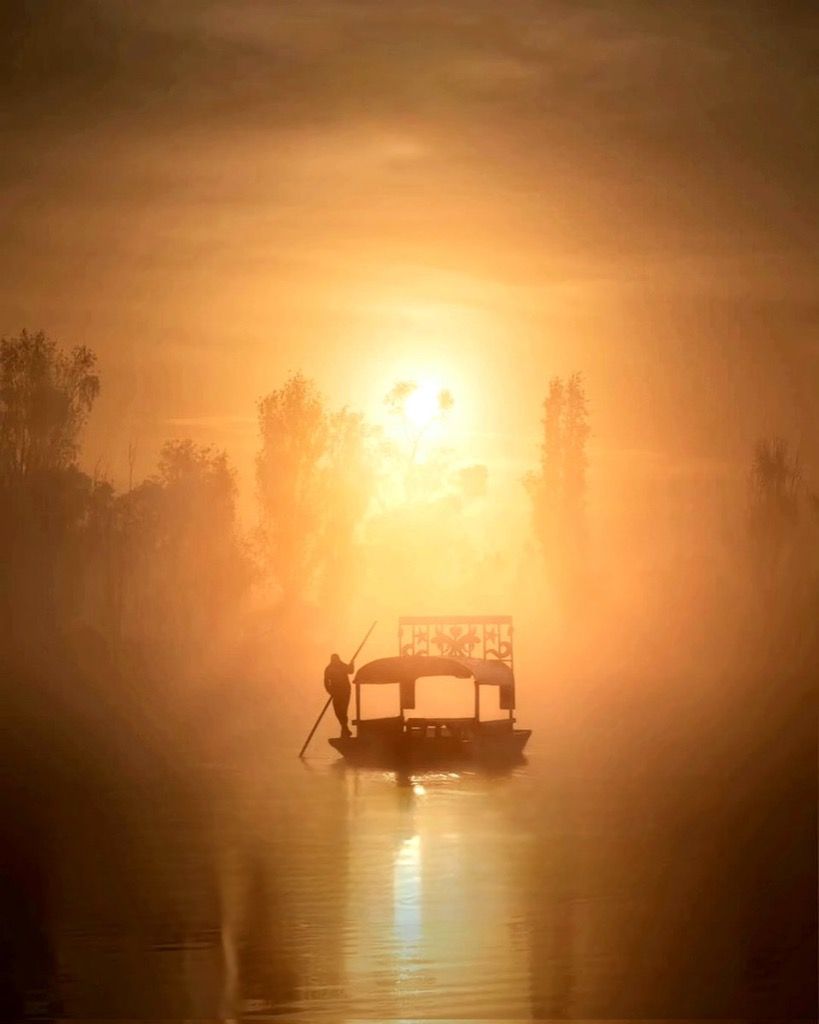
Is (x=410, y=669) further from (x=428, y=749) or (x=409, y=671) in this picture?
(x=428, y=749)

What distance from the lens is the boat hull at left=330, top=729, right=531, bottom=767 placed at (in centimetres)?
3338

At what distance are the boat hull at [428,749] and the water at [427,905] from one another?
19.5ft

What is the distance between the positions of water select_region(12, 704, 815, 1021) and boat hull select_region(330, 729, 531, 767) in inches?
234

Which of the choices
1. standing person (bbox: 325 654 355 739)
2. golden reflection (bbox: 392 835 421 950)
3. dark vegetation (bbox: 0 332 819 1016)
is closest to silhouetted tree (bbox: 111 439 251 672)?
dark vegetation (bbox: 0 332 819 1016)

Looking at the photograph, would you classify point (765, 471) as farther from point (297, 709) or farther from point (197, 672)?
point (297, 709)

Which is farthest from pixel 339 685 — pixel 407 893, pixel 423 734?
pixel 407 893

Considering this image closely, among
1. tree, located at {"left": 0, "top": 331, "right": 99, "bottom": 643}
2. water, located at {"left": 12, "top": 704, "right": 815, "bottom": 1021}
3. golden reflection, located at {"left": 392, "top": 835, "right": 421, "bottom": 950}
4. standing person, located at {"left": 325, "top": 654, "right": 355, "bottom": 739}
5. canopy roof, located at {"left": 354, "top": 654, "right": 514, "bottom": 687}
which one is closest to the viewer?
water, located at {"left": 12, "top": 704, "right": 815, "bottom": 1021}

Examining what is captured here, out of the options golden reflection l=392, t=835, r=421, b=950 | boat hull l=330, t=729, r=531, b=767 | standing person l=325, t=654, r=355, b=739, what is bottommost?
boat hull l=330, t=729, r=531, b=767

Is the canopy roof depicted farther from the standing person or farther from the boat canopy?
the standing person

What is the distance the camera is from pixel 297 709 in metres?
52.6

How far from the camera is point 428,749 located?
3412 centimetres

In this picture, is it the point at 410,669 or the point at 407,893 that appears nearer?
the point at 407,893

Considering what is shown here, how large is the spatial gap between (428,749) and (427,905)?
1811 cm

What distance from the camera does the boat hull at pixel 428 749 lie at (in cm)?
3338
